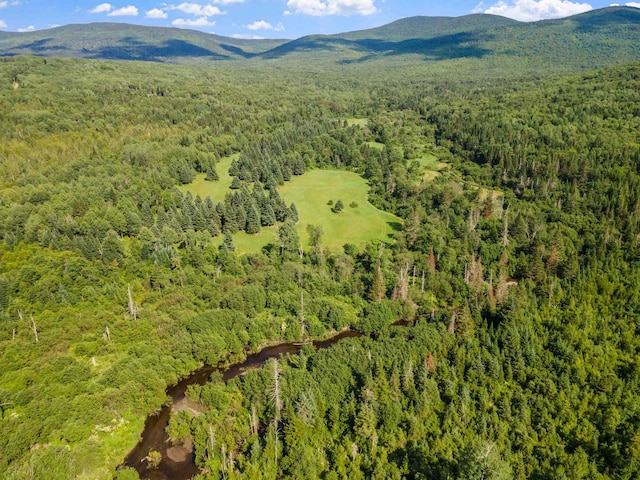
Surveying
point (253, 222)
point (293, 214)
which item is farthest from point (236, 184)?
point (253, 222)

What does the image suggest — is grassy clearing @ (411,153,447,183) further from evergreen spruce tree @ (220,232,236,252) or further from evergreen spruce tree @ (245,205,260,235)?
evergreen spruce tree @ (220,232,236,252)

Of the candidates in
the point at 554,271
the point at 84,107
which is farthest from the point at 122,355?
the point at 84,107

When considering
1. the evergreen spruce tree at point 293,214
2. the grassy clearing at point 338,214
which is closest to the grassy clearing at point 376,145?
the grassy clearing at point 338,214

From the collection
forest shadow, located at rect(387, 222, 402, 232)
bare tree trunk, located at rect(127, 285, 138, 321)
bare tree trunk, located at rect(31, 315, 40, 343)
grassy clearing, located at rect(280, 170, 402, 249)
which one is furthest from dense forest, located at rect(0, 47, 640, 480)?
forest shadow, located at rect(387, 222, 402, 232)

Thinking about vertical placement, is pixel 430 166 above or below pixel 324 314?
above

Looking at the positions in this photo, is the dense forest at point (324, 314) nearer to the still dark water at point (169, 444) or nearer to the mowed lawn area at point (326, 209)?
the still dark water at point (169, 444)

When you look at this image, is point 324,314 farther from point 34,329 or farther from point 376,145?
point 376,145
